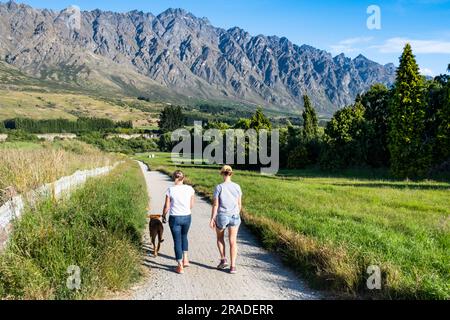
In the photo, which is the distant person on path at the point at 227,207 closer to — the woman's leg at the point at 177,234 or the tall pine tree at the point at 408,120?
the woman's leg at the point at 177,234

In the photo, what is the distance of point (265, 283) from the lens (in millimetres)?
9258

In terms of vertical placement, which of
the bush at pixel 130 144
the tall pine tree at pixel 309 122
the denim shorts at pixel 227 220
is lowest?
the bush at pixel 130 144

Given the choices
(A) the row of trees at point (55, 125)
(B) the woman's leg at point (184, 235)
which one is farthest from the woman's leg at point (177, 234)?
(A) the row of trees at point (55, 125)

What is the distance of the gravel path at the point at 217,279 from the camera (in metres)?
8.47

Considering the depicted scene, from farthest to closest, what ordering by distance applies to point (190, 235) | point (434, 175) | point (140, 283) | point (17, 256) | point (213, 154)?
point (213, 154)
point (434, 175)
point (190, 235)
point (140, 283)
point (17, 256)

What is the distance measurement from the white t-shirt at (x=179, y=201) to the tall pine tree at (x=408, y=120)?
141 ft

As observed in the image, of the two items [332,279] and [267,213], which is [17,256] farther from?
[267,213]

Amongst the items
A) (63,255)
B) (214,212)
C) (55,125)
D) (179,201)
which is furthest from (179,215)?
(55,125)

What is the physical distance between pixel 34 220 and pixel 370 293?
7294mm

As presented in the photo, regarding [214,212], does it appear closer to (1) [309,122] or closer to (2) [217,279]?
(2) [217,279]

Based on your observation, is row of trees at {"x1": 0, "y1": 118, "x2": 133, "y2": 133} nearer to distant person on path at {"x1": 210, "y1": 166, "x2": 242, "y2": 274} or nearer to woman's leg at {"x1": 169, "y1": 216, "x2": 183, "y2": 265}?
woman's leg at {"x1": 169, "y1": 216, "x2": 183, "y2": 265}

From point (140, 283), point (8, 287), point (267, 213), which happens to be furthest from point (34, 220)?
point (267, 213)

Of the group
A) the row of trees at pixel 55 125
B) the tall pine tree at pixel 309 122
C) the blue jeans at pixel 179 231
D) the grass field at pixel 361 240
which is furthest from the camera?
the row of trees at pixel 55 125

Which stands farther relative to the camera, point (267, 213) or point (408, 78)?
point (408, 78)
